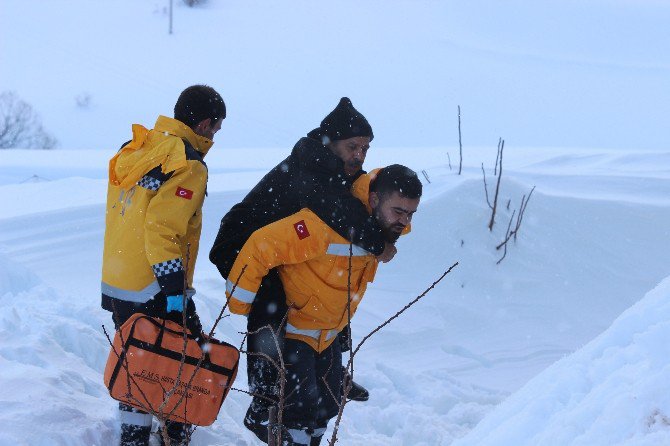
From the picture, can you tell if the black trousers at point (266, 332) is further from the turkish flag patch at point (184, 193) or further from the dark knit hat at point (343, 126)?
the dark knit hat at point (343, 126)

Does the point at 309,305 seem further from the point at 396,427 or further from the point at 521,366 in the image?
the point at 521,366

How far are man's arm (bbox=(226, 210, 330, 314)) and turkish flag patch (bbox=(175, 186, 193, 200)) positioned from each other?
10.7 inches

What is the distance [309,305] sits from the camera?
2.96 m

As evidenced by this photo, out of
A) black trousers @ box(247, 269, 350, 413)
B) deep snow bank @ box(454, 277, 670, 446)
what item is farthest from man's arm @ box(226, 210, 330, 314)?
deep snow bank @ box(454, 277, 670, 446)

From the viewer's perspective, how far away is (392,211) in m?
2.83

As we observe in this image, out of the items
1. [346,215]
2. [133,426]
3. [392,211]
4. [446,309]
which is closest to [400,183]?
[392,211]

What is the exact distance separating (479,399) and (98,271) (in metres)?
2.98

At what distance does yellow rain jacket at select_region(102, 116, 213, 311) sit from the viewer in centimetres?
275

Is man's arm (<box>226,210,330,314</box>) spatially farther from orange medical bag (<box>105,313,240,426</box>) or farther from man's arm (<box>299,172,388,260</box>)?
orange medical bag (<box>105,313,240,426</box>)

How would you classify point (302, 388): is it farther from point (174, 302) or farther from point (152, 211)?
point (152, 211)

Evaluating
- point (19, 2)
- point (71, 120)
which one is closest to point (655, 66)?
point (71, 120)

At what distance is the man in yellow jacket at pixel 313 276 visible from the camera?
280 centimetres

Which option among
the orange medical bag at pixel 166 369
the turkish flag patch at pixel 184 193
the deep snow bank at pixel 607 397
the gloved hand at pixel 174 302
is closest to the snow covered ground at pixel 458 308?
the deep snow bank at pixel 607 397

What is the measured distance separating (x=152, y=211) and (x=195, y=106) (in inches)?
19.1
